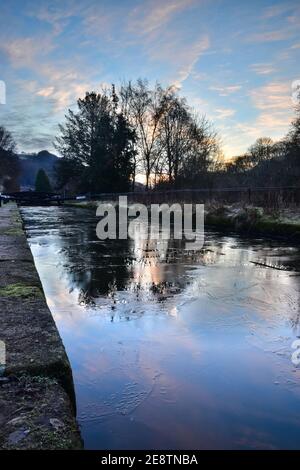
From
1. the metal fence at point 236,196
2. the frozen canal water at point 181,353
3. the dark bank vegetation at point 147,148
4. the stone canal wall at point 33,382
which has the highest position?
the dark bank vegetation at point 147,148

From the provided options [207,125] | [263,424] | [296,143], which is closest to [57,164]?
[207,125]

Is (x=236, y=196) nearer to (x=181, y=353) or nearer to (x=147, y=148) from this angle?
(x=181, y=353)

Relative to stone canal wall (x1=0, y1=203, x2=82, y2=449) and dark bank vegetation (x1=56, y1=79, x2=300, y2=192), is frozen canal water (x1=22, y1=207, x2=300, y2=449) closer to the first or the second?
stone canal wall (x1=0, y1=203, x2=82, y2=449)

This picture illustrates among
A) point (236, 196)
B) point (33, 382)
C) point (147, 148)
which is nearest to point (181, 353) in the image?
point (33, 382)

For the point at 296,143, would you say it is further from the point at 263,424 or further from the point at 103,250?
the point at 263,424

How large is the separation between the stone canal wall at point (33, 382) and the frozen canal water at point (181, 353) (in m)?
0.30

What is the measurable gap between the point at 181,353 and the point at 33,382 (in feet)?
4.53

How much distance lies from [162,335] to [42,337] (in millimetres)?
1251

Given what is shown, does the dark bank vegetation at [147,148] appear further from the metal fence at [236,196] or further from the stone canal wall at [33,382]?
the stone canal wall at [33,382]

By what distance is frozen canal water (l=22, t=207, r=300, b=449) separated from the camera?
2207 millimetres

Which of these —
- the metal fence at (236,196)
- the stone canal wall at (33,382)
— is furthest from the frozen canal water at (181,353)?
the metal fence at (236,196)

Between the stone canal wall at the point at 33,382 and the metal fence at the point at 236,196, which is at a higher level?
the metal fence at the point at 236,196

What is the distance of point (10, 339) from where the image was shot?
8.61ft

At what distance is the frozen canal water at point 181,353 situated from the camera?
7.24ft
